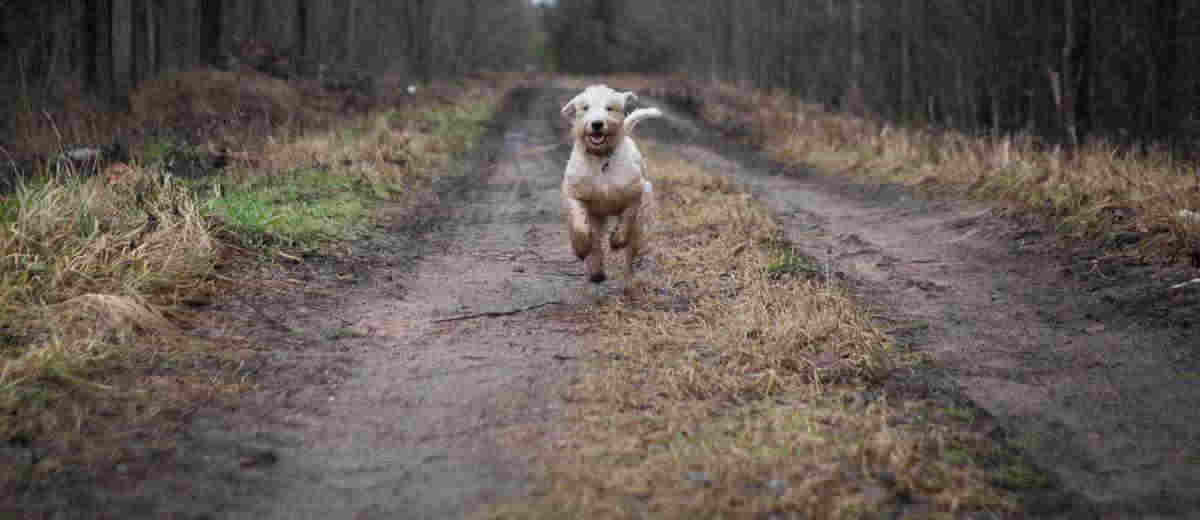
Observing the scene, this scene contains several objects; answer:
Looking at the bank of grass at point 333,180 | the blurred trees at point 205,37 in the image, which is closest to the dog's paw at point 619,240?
the bank of grass at point 333,180

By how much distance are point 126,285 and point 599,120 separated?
318 centimetres

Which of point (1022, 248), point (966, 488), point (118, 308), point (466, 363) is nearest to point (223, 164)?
point (118, 308)

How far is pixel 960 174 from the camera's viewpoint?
11.9 metres

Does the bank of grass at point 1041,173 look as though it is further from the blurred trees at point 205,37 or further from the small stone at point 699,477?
the blurred trees at point 205,37

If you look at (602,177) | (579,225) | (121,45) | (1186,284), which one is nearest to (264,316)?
(579,225)

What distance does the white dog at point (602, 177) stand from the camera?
6348 millimetres

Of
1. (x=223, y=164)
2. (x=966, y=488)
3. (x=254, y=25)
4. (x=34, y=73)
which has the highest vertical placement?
(x=254, y=25)

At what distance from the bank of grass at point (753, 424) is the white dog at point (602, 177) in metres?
0.53

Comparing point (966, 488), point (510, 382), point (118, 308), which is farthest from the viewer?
point (118, 308)

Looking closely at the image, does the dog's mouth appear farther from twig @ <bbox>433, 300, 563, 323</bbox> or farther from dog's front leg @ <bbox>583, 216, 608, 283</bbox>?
twig @ <bbox>433, 300, 563, 323</bbox>

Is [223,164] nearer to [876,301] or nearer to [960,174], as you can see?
[876,301]

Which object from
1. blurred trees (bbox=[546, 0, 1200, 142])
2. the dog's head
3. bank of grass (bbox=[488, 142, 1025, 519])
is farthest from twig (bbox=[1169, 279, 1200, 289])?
blurred trees (bbox=[546, 0, 1200, 142])

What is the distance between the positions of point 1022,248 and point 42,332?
7.77m

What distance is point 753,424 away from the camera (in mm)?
4320
